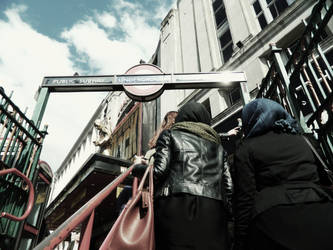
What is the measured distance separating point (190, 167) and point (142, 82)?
3.36m

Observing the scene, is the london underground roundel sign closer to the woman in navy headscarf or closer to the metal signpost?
the metal signpost

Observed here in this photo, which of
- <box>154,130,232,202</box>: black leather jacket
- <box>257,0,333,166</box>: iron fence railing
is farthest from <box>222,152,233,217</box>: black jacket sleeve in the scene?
<box>257,0,333,166</box>: iron fence railing

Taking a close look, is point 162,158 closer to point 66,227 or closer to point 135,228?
point 135,228

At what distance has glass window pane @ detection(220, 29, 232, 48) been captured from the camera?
1040 centimetres

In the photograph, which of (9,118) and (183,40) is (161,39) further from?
(9,118)

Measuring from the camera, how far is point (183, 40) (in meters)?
13.1

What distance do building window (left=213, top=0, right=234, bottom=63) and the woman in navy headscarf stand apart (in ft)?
29.5

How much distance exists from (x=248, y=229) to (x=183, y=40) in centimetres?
1297

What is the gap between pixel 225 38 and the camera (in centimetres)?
1058

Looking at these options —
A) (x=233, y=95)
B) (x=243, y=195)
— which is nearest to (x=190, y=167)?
(x=243, y=195)

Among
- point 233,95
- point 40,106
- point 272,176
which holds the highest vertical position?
point 233,95

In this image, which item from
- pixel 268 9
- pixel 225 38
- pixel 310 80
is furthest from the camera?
pixel 225 38

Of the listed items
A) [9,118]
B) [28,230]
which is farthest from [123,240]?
[28,230]

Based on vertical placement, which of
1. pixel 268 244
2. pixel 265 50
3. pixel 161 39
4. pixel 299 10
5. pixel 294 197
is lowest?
pixel 268 244
